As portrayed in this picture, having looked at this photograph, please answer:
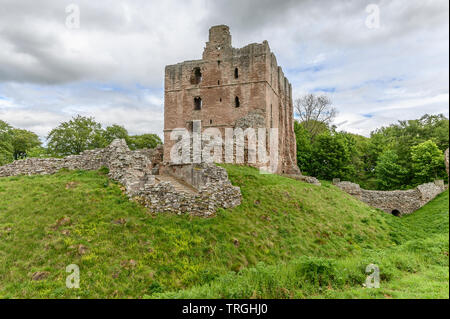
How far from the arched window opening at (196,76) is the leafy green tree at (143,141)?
22.3 meters

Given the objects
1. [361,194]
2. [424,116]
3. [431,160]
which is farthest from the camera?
[424,116]

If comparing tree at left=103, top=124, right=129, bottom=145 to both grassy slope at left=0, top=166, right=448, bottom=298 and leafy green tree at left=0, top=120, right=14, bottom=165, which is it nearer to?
leafy green tree at left=0, top=120, right=14, bottom=165

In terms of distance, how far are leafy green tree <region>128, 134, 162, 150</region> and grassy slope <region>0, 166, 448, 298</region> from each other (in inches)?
1334

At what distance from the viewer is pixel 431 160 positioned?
28453 millimetres

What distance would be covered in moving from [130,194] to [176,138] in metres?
18.2

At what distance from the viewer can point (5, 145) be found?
3622cm

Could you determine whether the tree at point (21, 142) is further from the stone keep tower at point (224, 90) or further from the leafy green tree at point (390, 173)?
the leafy green tree at point (390, 173)

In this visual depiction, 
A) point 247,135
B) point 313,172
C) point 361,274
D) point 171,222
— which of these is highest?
point 247,135

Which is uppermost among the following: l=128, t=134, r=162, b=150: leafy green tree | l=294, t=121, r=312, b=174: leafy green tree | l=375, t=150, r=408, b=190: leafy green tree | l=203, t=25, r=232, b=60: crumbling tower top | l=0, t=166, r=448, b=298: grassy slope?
l=203, t=25, r=232, b=60: crumbling tower top

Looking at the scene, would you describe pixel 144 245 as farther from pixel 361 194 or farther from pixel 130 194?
pixel 361 194

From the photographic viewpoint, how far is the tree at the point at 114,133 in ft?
149

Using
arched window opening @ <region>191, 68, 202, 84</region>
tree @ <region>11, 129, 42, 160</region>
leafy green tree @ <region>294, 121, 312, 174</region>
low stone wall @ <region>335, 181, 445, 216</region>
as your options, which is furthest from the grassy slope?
tree @ <region>11, 129, 42, 160</region>

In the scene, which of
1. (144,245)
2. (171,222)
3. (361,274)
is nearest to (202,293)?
(144,245)

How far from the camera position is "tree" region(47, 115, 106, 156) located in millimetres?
36500
